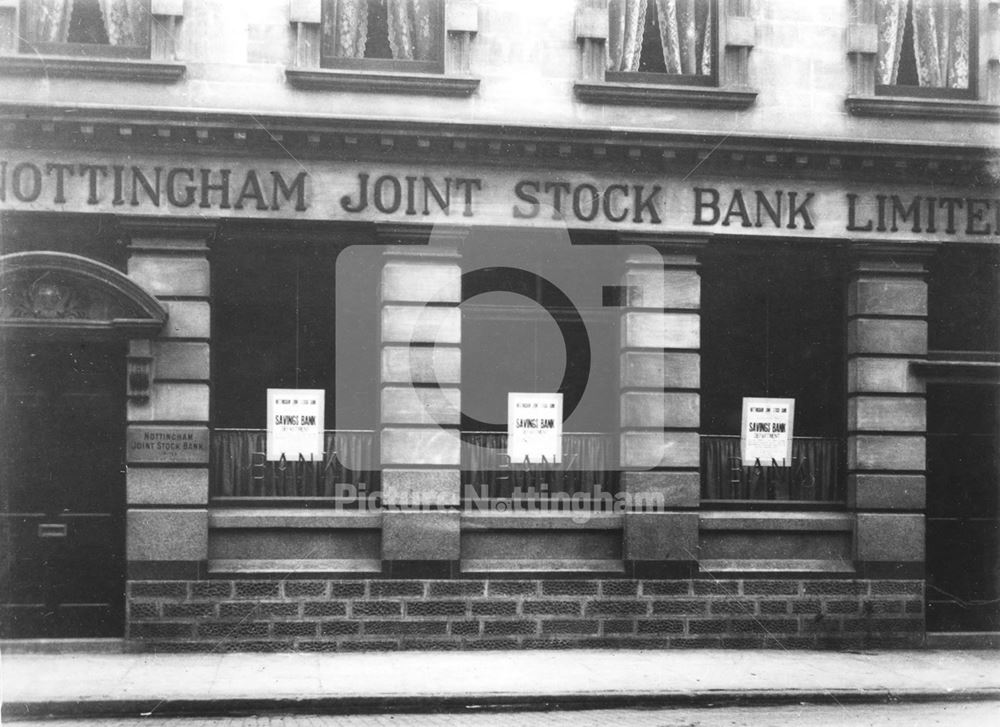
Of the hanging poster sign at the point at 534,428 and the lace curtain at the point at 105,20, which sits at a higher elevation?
the lace curtain at the point at 105,20

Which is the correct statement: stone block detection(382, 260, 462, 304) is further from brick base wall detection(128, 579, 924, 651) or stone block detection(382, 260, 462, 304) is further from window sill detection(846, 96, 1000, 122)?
window sill detection(846, 96, 1000, 122)

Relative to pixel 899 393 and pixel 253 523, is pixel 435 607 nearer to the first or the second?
pixel 253 523

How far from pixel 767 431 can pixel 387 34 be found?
276 inches

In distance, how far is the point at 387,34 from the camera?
14.9 metres

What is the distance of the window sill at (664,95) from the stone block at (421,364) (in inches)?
142

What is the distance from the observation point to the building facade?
14.3 meters

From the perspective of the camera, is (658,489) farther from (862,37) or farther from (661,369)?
(862,37)

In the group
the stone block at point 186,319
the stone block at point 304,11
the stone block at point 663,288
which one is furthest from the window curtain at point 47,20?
the stone block at point 663,288

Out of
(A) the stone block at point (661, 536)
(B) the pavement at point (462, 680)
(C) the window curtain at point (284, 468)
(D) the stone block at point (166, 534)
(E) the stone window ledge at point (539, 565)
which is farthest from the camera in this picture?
(A) the stone block at point (661, 536)

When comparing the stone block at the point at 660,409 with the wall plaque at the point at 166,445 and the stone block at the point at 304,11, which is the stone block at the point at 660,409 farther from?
the stone block at the point at 304,11

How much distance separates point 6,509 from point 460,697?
6.08 m

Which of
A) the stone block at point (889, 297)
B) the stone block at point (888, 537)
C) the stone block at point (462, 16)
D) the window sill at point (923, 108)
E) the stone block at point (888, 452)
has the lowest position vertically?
the stone block at point (888, 537)

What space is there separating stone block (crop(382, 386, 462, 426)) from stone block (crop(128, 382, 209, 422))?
2175 mm

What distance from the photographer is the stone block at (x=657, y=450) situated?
1513 centimetres
